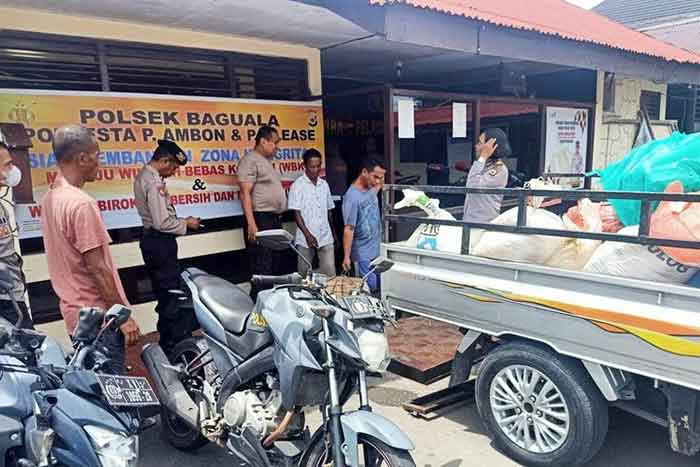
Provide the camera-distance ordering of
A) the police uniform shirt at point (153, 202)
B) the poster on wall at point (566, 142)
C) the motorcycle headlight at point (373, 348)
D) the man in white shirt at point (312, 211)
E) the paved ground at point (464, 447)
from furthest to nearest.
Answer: the poster on wall at point (566, 142)
the man in white shirt at point (312, 211)
the police uniform shirt at point (153, 202)
the paved ground at point (464, 447)
the motorcycle headlight at point (373, 348)

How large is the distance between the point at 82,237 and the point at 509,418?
96.9 inches

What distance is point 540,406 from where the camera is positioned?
287 centimetres

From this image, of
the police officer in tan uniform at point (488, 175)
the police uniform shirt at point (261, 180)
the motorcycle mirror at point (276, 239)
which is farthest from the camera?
the police uniform shirt at point (261, 180)

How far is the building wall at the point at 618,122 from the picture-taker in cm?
892

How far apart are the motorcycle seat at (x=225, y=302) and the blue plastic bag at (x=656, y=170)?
6.84ft

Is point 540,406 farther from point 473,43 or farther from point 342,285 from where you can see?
point 473,43

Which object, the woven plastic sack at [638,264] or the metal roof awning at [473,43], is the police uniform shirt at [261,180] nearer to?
the metal roof awning at [473,43]

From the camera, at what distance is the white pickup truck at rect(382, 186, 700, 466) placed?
7.89 ft

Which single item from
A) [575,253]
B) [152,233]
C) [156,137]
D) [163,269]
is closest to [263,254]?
[163,269]

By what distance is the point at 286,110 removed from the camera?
18.3 feet

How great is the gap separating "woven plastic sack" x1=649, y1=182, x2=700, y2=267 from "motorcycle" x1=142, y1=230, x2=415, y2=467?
1383 millimetres

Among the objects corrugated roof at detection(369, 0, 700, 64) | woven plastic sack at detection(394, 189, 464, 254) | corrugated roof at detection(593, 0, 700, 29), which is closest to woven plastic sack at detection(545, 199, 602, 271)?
woven plastic sack at detection(394, 189, 464, 254)

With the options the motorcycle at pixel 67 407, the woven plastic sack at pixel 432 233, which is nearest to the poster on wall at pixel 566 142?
the woven plastic sack at pixel 432 233

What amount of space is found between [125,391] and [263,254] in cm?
300
